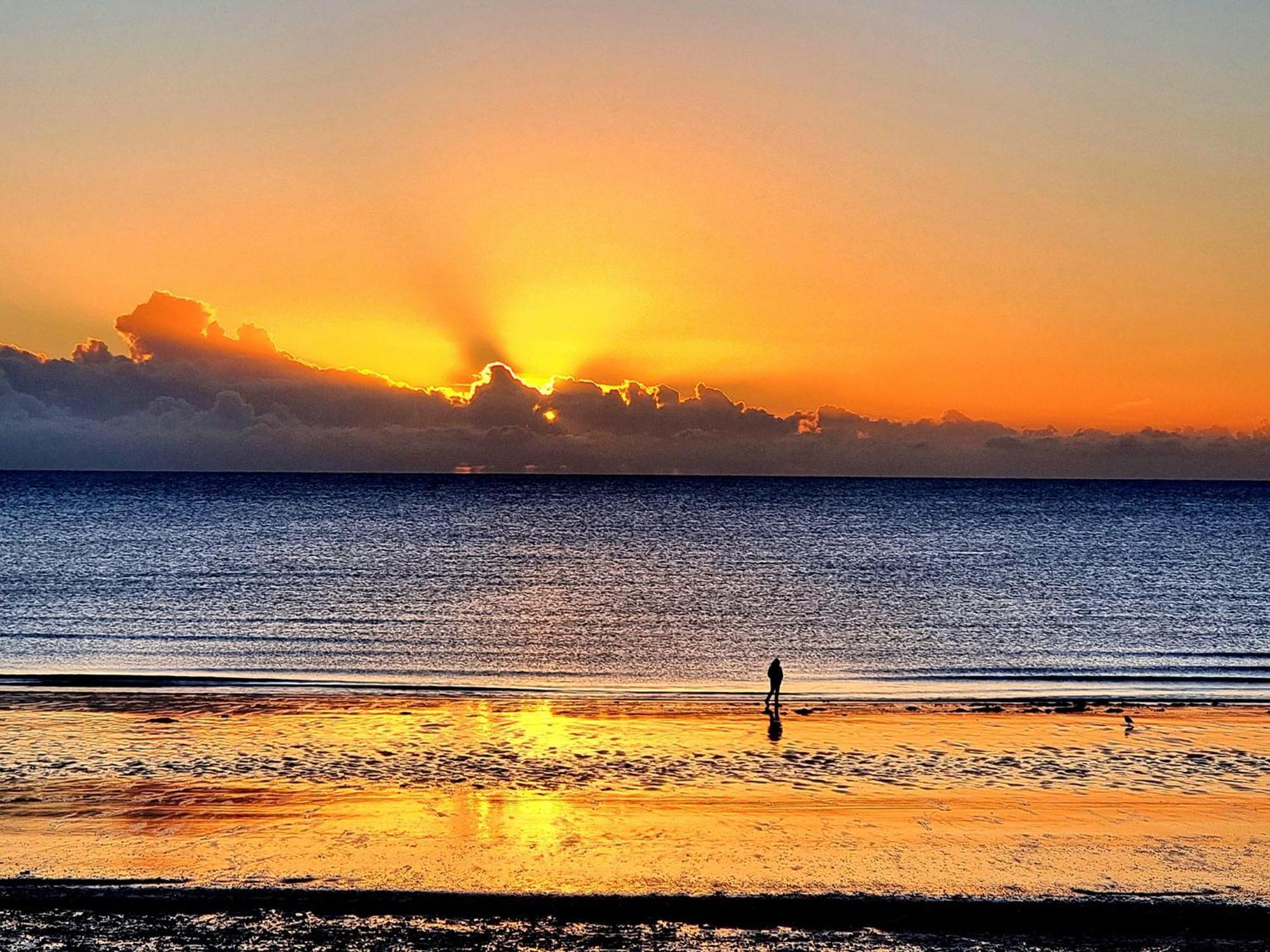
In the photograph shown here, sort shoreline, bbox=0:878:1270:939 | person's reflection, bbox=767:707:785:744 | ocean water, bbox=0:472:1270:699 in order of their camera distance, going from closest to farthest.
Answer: shoreline, bbox=0:878:1270:939 < person's reflection, bbox=767:707:785:744 < ocean water, bbox=0:472:1270:699

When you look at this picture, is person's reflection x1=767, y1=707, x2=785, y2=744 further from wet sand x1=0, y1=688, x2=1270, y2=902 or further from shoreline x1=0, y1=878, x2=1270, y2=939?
shoreline x1=0, y1=878, x2=1270, y2=939

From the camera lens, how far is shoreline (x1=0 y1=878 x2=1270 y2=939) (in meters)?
15.1

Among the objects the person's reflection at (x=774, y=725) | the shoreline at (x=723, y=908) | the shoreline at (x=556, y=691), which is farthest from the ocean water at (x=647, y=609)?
the shoreline at (x=723, y=908)

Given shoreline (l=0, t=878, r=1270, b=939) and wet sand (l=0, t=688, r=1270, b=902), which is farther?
wet sand (l=0, t=688, r=1270, b=902)

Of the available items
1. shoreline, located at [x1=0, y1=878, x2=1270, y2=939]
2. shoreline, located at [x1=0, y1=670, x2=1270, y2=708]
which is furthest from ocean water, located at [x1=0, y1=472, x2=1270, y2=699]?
shoreline, located at [x1=0, y1=878, x2=1270, y2=939]

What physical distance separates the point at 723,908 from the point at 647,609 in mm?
48070

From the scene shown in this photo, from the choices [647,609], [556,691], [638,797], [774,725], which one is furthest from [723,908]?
[647,609]

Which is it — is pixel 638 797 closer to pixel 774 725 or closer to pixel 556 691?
pixel 774 725

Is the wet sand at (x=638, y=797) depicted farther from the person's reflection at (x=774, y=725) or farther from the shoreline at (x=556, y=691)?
the shoreline at (x=556, y=691)

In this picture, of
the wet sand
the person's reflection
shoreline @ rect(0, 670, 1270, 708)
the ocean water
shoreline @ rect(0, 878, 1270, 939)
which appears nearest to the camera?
shoreline @ rect(0, 878, 1270, 939)

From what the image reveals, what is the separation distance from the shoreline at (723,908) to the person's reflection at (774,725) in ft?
37.9

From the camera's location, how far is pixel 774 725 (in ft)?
95.8

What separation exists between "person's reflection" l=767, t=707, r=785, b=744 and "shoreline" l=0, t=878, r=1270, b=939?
1154 cm

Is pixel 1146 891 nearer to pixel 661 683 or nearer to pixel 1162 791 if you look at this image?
pixel 1162 791
